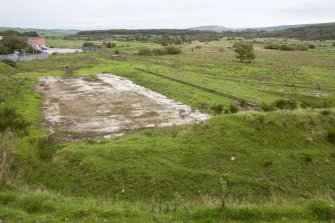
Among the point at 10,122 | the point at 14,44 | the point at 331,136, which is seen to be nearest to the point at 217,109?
the point at 331,136

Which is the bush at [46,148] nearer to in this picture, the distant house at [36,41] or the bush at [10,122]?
the bush at [10,122]

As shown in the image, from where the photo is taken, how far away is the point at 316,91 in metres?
39.0

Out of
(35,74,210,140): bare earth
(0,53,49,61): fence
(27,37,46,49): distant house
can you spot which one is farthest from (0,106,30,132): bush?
(27,37,46,49): distant house

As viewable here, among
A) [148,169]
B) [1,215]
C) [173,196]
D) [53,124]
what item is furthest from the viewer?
[53,124]

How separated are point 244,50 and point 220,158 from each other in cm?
5775

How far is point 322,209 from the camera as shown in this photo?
10203 millimetres

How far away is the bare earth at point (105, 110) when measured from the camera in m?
24.5

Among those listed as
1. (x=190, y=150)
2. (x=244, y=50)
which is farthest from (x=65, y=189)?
(x=244, y=50)

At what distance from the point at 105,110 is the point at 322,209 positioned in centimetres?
2273

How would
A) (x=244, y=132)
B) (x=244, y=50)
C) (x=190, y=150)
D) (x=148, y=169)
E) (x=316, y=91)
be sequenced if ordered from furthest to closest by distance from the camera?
(x=244, y=50)
(x=316, y=91)
(x=244, y=132)
(x=190, y=150)
(x=148, y=169)

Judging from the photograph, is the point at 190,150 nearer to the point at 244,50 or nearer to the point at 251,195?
the point at 251,195

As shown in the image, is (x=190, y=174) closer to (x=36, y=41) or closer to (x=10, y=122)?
(x=10, y=122)

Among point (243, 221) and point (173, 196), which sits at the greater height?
point (243, 221)

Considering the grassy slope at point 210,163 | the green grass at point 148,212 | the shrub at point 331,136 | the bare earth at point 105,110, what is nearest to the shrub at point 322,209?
the green grass at point 148,212
